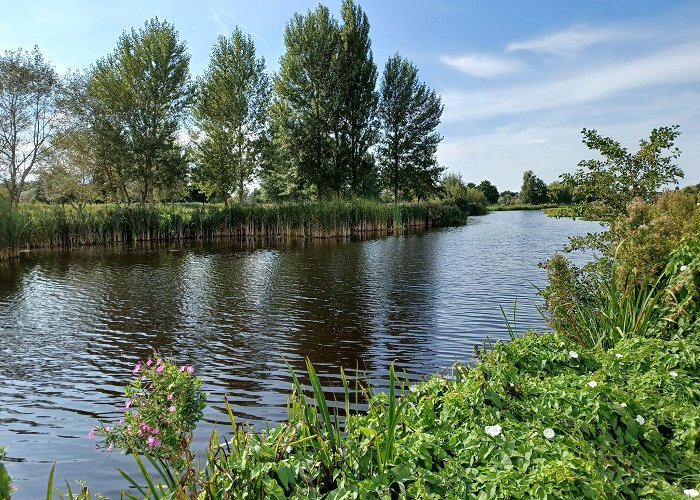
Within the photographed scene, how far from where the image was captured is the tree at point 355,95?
3759cm

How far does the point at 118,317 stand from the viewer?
10.3 m

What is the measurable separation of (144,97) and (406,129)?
22.3 m

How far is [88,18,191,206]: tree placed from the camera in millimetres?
31011

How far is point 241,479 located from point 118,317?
29.4 feet

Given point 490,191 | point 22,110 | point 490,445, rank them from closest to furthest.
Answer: point 490,445, point 22,110, point 490,191

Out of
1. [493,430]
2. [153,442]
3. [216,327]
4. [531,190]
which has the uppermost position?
[531,190]

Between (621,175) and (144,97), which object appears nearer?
(621,175)

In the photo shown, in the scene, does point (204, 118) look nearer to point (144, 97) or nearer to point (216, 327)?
point (144, 97)

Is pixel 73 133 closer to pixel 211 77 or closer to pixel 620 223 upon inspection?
pixel 211 77

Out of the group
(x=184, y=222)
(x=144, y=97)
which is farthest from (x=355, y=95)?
(x=184, y=222)

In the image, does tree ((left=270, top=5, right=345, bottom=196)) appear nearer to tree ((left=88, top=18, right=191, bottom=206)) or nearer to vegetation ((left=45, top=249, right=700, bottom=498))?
tree ((left=88, top=18, right=191, bottom=206))

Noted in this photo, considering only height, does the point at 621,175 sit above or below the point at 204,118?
below

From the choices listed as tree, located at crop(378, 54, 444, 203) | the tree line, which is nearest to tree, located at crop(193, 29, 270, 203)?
the tree line

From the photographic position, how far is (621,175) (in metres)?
7.60
